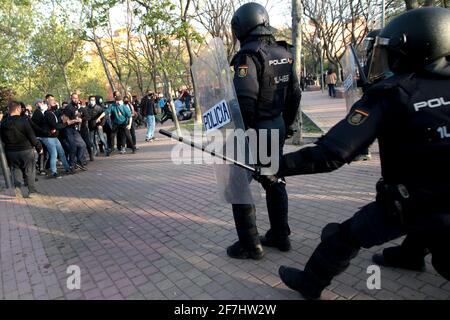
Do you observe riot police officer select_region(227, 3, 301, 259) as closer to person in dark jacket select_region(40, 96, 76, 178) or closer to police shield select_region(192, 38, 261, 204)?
police shield select_region(192, 38, 261, 204)

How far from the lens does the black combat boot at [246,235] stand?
3.16 m

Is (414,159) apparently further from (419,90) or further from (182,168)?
(182,168)

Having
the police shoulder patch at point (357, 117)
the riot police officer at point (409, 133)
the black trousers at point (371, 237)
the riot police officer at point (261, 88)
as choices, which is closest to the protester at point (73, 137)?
the riot police officer at point (261, 88)

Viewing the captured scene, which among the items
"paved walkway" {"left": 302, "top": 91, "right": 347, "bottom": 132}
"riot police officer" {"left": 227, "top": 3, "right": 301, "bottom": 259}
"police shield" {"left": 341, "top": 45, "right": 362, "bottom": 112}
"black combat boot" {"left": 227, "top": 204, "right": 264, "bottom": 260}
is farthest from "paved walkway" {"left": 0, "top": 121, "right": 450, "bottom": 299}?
"paved walkway" {"left": 302, "top": 91, "right": 347, "bottom": 132}

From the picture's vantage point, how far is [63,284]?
129 inches

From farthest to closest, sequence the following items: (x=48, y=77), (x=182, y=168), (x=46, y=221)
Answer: (x=48, y=77), (x=182, y=168), (x=46, y=221)

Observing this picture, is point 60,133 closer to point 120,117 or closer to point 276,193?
point 120,117

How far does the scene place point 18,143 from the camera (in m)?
6.83

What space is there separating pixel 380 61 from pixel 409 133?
541mm

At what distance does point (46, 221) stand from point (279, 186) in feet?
11.9

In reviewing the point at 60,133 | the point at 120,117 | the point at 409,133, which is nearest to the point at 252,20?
the point at 409,133

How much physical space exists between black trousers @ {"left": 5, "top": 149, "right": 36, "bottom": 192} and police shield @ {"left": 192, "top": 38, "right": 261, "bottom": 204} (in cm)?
525

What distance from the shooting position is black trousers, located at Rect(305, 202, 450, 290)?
1.93 metres

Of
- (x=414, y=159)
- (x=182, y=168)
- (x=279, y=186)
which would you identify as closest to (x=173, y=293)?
(x=279, y=186)
